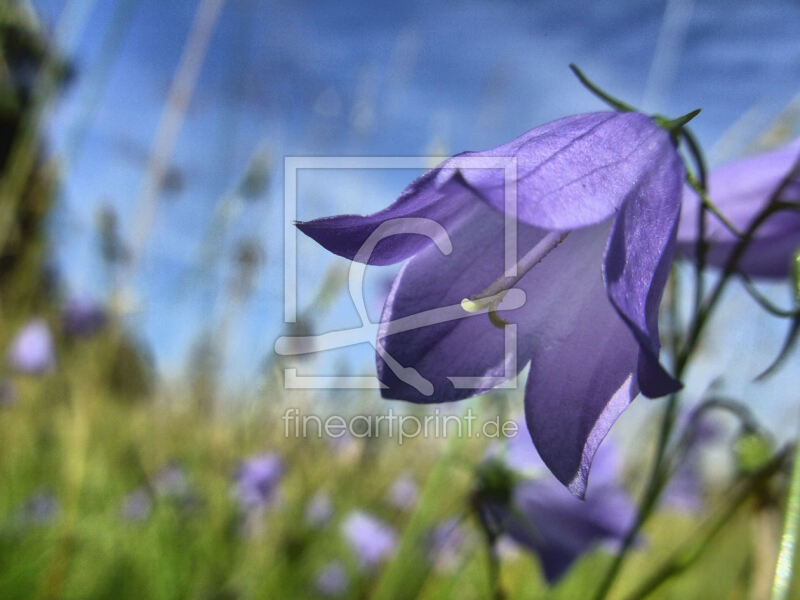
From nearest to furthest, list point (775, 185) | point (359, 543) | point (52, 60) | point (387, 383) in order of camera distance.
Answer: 1. point (387, 383)
2. point (775, 185)
3. point (52, 60)
4. point (359, 543)

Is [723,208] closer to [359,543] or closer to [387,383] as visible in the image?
[387,383]

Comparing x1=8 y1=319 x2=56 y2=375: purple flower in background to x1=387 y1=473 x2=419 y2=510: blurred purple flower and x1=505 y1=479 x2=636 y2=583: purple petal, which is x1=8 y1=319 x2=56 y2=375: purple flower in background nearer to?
x1=387 y1=473 x2=419 y2=510: blurred purple flower

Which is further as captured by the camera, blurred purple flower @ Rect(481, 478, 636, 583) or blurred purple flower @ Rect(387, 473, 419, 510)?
blurred purple flower @ Rect(387, 473, 419, 510)

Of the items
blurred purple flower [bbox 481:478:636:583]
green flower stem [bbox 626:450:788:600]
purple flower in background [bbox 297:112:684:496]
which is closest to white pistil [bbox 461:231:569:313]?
purple flower in background [bbox 297:112:684:496]

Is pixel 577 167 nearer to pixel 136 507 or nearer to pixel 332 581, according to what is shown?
pixel 332 581

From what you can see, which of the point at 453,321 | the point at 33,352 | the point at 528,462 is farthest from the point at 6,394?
the point at 453,321

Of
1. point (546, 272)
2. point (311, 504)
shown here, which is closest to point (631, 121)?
point (546, 272)
